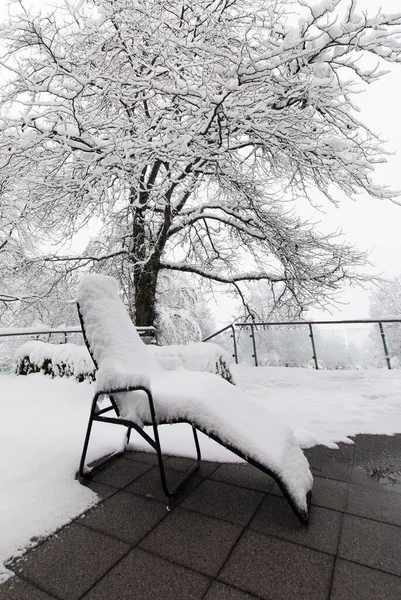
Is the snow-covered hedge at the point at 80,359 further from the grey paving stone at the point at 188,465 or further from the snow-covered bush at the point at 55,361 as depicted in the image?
the grey paving stone at the point at 188,465

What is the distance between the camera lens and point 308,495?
1.60m

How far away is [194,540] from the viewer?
139 cm

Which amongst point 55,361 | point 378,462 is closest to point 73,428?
point 55,361

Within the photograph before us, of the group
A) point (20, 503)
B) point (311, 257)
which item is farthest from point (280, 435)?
point (311, 257)

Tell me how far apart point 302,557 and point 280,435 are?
58 cm

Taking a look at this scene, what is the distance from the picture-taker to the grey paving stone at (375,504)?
5.04 feet

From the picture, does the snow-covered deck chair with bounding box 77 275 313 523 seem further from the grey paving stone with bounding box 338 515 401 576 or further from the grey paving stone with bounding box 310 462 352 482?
the grey paving stone with bounding box 310 462 352 482

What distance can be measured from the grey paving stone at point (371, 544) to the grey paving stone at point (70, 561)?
97 cm

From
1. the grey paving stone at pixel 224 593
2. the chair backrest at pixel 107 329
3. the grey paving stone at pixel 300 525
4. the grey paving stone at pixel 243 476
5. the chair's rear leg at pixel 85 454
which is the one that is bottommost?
the grey paving stone at pixel 300 525

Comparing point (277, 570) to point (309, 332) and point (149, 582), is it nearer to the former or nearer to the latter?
point (149, 582)

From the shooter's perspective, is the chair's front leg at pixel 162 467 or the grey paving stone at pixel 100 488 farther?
the grey paving stone at pixel 100 488

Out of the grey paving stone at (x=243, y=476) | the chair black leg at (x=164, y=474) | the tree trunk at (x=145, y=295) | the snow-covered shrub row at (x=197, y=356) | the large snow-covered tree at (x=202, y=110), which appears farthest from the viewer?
the tree trunk at (x=145, y=295)

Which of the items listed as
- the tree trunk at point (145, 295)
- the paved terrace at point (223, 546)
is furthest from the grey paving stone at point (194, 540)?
the tree trunk at point (145, 295)

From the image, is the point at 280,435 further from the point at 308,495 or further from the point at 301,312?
the point at 301,312
